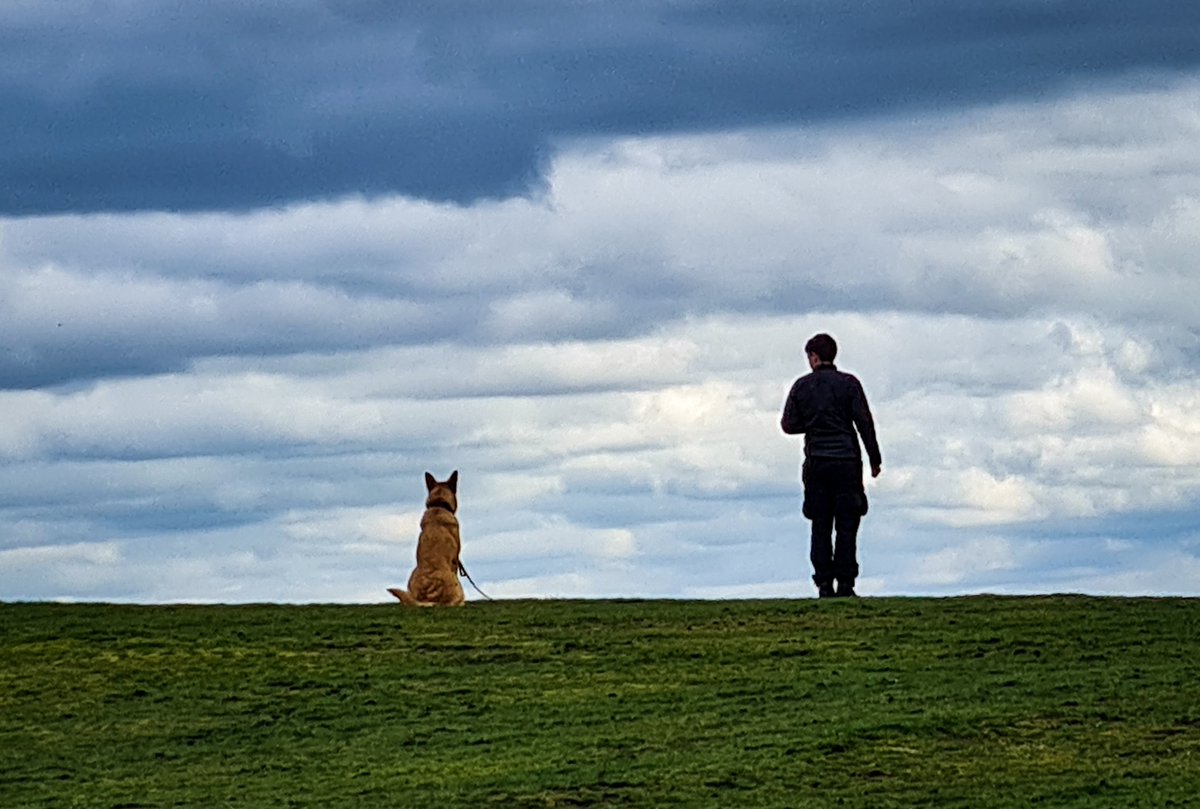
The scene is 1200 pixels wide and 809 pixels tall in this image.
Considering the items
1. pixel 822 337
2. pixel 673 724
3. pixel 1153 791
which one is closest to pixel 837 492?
pixel 822 337

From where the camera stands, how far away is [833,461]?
2155 centimetres

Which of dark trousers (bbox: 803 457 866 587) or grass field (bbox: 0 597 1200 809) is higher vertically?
dark trousers (bbox: 803 457 866 587)

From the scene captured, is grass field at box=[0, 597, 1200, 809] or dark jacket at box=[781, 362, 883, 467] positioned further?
dark jacket at box=[781, 362, 883, 467]

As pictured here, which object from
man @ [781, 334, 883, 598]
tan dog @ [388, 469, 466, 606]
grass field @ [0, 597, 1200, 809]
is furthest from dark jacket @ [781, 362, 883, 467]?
tan dog @ [388, 469, 466, 606]

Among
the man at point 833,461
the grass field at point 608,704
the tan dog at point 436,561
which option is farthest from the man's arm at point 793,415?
the tan dog at point 436,561

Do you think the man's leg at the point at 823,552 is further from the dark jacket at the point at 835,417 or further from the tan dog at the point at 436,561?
the tan dog at the point at 436,561

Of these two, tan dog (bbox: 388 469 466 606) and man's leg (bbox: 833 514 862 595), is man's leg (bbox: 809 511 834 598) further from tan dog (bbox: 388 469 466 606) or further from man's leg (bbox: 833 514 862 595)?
tan dog (bbox: 388 469 466 606)

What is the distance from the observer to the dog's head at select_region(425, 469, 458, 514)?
22578 millimetres

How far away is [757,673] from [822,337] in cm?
529

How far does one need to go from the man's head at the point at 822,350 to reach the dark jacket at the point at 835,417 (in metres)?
0.27

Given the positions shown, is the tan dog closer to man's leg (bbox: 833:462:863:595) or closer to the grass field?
the grass field

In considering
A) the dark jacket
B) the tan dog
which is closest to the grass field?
the tan dog

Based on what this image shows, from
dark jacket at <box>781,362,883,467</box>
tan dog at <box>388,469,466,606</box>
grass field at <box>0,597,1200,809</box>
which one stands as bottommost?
grass field at <box>0,597,1200,809</box>

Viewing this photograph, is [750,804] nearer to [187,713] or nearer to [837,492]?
[187,713]
